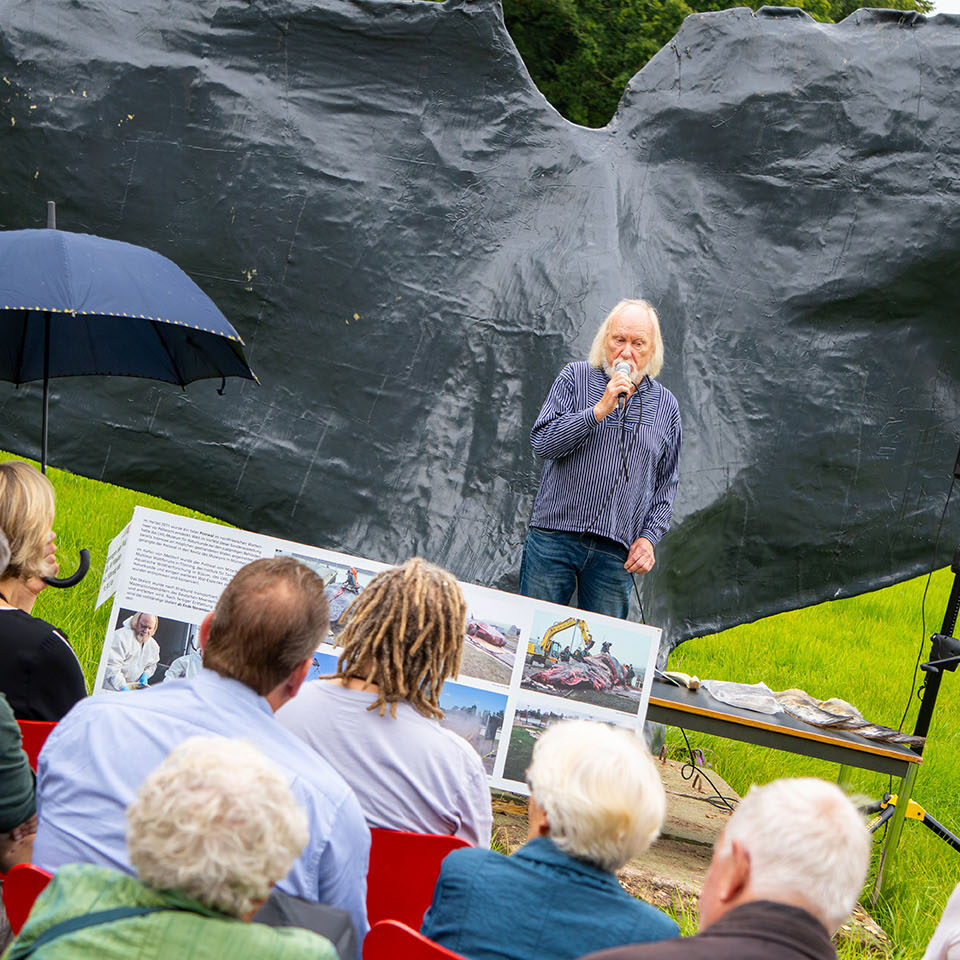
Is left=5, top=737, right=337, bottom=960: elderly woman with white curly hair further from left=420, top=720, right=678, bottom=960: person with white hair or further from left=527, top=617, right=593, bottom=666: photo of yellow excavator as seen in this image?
left=527, top=617, right=593, bottom=666: photo of yellow excavator

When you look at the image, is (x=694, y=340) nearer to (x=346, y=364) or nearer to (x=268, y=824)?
(x=346, y=364)

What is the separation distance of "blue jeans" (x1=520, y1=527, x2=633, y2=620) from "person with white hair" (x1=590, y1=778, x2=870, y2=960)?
2153 mm

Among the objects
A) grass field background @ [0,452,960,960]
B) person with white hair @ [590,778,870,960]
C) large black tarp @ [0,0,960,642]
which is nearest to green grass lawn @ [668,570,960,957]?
grass field background @ [0,452,960,960]

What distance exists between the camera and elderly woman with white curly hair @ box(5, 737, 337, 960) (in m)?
1.36

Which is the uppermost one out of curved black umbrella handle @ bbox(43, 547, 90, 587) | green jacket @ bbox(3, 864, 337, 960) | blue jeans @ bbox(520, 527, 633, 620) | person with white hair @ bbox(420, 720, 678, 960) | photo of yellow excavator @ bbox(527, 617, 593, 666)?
blue jeans @ bbox(520, 527, 633, 620)

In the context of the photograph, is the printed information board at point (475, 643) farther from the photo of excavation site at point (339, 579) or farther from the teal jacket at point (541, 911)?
the teal jacket at point (541, 911)

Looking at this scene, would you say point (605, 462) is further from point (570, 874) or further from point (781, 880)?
point (781, 880)

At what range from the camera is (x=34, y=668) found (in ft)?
8.07

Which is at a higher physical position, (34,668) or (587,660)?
(587,660)

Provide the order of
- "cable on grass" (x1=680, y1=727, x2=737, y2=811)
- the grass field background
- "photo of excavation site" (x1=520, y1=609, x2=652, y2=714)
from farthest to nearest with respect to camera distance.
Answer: "cable on grass" (x1=680, y1=727, x2=737, y2=811) < the grass field background < "photo of excavation site" (x1=520, y1=609, x2=652, y2=714)

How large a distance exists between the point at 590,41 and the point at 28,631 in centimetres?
1139

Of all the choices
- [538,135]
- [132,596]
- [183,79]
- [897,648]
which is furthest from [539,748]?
[897,648]

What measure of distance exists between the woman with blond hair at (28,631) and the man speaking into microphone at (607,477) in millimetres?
1573

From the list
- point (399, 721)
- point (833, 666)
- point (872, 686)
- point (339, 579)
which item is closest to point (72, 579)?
point (339, 579)
